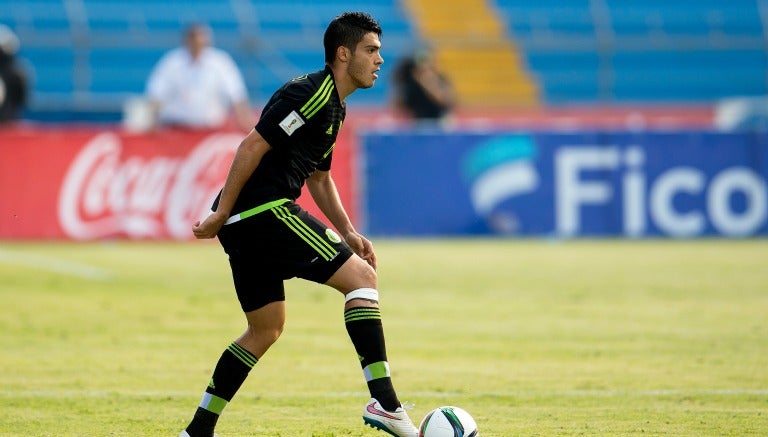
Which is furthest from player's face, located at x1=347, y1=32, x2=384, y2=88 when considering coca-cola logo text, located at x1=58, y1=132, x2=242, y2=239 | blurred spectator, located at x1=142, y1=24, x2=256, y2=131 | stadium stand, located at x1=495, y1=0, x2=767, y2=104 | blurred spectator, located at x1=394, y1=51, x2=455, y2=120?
stadium stand, located at x1=495, y1=0, x2=767, y2=104

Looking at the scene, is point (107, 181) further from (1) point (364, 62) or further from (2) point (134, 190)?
(1) point (364, 62)

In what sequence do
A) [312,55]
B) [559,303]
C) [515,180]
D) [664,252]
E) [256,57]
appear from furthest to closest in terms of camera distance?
[312,55]
[256,57]
[515,180]
[664,252]
[559,303]

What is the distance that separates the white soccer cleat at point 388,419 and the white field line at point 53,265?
Result: 8.80m

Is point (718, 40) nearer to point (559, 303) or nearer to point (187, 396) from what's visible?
point (559, 303)

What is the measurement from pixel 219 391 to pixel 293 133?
126cm

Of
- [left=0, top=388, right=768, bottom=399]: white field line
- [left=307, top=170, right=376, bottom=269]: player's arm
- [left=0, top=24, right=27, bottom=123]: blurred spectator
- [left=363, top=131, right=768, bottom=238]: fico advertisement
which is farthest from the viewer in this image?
[left=0, top=24, right=27, bottom=123]: blurred spectator

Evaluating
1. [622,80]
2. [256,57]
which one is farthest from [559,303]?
[622,80]

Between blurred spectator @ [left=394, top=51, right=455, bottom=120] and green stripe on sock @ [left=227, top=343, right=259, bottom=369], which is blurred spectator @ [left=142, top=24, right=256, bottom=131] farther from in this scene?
green stripe on sock @ [left=227, top=343, right=259, bottom=369]

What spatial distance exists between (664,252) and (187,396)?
36.2 ft

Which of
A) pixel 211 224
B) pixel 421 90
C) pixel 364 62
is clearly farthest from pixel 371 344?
pixel 421 90

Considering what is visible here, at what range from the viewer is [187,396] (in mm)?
8070

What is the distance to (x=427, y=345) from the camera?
405 inches

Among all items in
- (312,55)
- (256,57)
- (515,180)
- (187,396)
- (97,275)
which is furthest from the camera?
(312,55)

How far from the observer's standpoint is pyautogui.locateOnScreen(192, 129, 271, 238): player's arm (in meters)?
6.21
